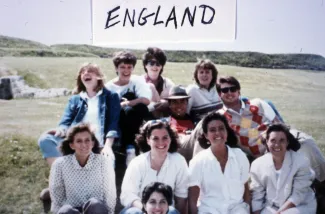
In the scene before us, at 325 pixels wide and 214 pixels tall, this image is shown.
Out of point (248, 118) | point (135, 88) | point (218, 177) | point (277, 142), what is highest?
point (135, 88)

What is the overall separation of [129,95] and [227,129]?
4.47 feet

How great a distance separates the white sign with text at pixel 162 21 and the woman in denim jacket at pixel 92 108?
1.02 m

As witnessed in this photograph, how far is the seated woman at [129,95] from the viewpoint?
4215 mm

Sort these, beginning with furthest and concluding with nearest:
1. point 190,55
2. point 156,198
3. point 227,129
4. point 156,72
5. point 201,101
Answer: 1. point 190,55
2. point 156,72
3. point 201,101
4. point 227,129
5. point 156,198

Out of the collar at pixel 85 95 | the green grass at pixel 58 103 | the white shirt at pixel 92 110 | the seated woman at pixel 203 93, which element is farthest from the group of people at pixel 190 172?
the green grass at pixel 58 103

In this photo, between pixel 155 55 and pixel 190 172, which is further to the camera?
pixel 155 55

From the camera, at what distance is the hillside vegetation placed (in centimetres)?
508

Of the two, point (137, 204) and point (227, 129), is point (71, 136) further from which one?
point (227, 129)

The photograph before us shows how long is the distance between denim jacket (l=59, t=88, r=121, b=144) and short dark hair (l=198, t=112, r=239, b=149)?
3.04 feet

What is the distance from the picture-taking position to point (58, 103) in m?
5.23

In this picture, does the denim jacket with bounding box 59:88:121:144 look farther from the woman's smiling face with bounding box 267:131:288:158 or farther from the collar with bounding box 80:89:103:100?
the woman's smiling face with bounding box 267:131:288:158

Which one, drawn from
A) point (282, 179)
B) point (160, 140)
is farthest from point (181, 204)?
point (282, 179)

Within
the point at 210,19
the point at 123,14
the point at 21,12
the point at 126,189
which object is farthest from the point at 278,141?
the point at 21,12

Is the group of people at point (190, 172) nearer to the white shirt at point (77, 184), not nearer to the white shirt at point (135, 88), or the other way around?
the white shirt at point (77, 184)
